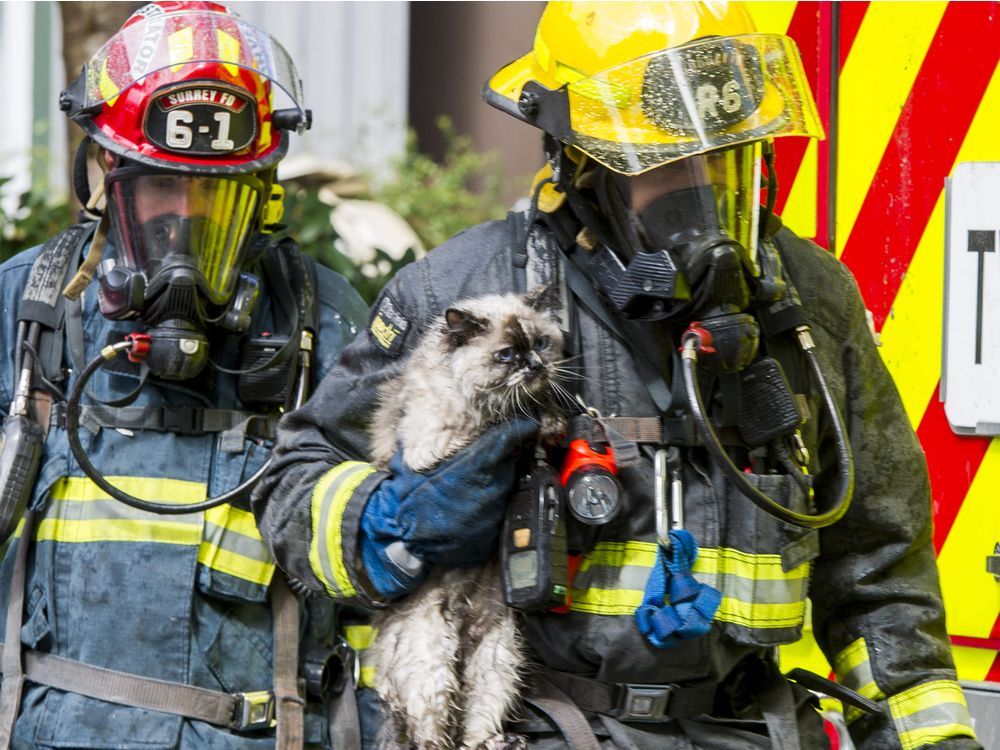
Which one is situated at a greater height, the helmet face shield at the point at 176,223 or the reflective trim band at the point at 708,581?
the helmet face shield at the point at 176,223

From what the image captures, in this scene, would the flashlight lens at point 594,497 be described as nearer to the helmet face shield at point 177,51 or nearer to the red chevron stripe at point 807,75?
the red chevron stripe at point 807,75

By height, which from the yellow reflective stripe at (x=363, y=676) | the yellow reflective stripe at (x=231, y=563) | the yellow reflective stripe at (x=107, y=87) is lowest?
the yellow reflective stripe at (x=363, y=676)

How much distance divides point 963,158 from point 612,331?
3.06 ft

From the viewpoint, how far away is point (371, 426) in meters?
2.28

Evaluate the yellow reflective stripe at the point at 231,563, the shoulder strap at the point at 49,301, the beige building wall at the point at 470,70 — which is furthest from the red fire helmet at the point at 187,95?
the beige building wall at the point at 470,70

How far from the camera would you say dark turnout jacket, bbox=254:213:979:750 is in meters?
2.10

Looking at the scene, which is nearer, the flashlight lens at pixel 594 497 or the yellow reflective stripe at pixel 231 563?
the flashlight lens at pixel 594 497

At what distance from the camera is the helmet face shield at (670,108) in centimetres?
212

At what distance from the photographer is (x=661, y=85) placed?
2.14 meters

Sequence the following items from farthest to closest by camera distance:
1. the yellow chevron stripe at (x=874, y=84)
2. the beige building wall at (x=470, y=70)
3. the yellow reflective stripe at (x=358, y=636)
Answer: the beige building wall at (x=470, y=70) < the yellow reflective stripe at (x=358, y=636) < the yellow chevron stripe at (x=874, y=84)

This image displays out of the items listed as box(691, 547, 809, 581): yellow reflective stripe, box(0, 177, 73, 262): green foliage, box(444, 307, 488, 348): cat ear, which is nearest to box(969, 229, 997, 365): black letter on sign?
box(691, 547, 809, 581): yellow reflective stripe

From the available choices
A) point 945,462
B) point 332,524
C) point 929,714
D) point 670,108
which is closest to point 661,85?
point 670,108

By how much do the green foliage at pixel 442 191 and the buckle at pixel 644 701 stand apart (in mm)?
6682

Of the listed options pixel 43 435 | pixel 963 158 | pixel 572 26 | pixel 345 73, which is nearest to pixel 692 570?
pixel 572 26
